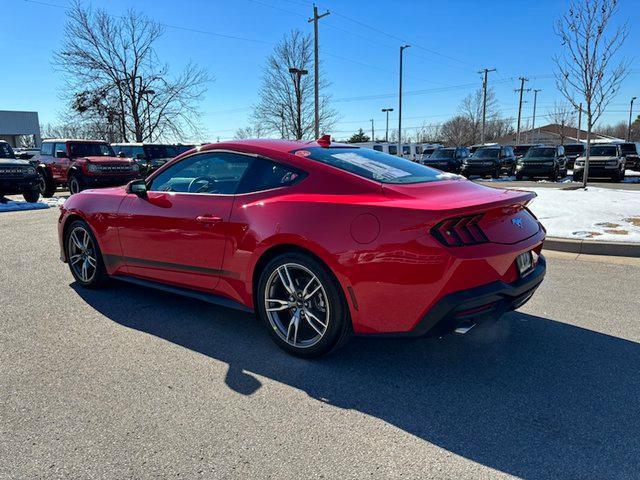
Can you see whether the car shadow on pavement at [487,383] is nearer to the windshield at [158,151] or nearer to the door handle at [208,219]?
the door handle at [208,219]

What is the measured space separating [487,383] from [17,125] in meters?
69.7

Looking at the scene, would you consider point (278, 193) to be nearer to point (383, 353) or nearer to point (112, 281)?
point (383, 353)

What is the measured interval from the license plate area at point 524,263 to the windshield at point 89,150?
1586 cm

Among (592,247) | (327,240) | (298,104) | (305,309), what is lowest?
(592,247)

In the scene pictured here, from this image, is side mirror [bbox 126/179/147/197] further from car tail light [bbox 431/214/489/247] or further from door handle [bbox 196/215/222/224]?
car tail light [bbox 431/214/489/247]

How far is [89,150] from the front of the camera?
1617cm

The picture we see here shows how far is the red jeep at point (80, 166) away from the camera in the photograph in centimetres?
1461

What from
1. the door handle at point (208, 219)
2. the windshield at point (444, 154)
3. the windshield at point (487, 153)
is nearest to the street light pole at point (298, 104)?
the windshield at point (444, 154)

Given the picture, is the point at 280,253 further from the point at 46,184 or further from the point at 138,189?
the point at 46,184

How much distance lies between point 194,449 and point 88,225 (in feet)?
10.8

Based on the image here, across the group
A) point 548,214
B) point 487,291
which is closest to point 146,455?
point 487,291

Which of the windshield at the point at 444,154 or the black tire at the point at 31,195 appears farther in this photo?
the windshield at the point at 444,154

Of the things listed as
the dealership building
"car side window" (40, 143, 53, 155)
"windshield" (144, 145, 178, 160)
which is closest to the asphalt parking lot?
"car side window" (40, 143, 53, 155)

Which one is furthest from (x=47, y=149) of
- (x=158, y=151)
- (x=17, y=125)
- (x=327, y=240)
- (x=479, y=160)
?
(x=17, y=125)
